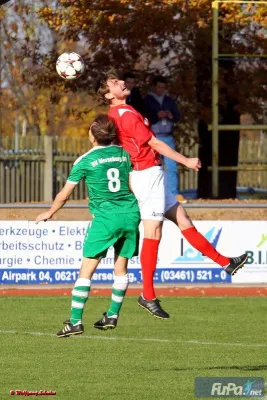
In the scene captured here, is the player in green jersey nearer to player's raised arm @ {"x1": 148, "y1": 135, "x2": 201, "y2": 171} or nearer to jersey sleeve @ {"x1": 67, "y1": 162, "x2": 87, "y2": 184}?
jersey sleeve @ {"x1": 67, "y1": 162, "x2": 87, "y2": 184}

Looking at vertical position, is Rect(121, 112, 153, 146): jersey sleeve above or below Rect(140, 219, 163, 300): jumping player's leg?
above

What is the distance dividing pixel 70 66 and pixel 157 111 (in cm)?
254

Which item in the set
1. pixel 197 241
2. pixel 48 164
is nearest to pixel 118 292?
Result: pixel 197 241

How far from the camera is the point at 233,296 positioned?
1805 cm

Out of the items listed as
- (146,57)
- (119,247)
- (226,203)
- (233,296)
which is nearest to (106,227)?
(119,247)

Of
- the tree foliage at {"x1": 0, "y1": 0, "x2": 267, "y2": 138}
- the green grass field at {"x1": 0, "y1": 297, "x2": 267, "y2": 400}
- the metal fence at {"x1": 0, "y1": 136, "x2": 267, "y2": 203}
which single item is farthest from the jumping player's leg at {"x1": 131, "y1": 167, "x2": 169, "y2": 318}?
the metal fence at {"x1": 0, "y1": 136, "x2": 267, "y2": 203}

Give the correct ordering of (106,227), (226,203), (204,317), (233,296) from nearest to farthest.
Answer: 1. (106,227)
2. (204,317)
3. (233,296)
4. (226,203)

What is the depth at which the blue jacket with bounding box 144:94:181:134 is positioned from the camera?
18.7m

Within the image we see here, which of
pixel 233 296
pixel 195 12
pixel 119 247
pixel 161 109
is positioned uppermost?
pixel 195 12

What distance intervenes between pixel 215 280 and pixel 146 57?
708 cm

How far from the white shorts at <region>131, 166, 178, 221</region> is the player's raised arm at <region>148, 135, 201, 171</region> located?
236 mm

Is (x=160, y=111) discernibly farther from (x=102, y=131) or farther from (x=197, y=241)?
(x=102, y=131)

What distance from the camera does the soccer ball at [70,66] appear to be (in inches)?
646

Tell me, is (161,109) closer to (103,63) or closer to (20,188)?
(103,63)
